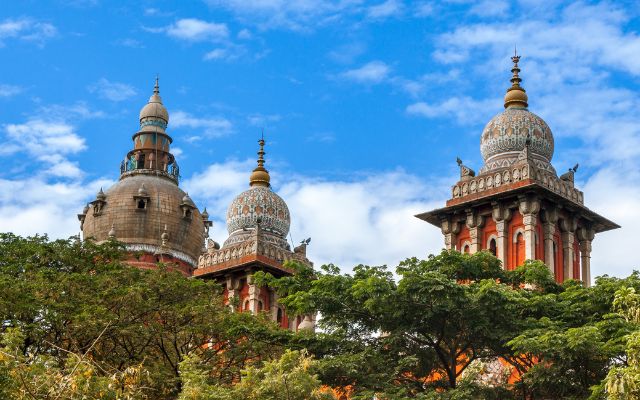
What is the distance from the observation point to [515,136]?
53438 millimetres

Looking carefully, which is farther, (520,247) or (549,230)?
(549,230)

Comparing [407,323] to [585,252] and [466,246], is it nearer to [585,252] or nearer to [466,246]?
[466,246]

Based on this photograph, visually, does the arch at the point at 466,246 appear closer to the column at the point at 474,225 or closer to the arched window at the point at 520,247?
the column at the point at 474,225

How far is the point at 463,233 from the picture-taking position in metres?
52.8

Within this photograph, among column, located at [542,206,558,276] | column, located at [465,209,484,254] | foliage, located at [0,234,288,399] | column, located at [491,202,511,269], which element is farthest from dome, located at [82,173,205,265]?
foliage, located at [0,234,288,399]

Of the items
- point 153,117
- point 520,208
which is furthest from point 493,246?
point 153,117

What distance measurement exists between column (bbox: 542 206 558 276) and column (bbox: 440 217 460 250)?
363 cm

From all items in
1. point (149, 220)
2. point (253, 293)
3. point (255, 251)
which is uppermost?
point (149, 220)

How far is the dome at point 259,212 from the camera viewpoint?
64.5 meters

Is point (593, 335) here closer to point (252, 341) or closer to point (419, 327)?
point (419, 327)

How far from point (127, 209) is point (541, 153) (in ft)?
109

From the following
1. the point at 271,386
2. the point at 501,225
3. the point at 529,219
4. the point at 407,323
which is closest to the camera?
the point at 271,386

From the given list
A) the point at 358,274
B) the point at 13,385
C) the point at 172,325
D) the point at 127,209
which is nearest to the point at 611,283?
the point at 358,274

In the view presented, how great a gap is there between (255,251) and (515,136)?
557 inches
